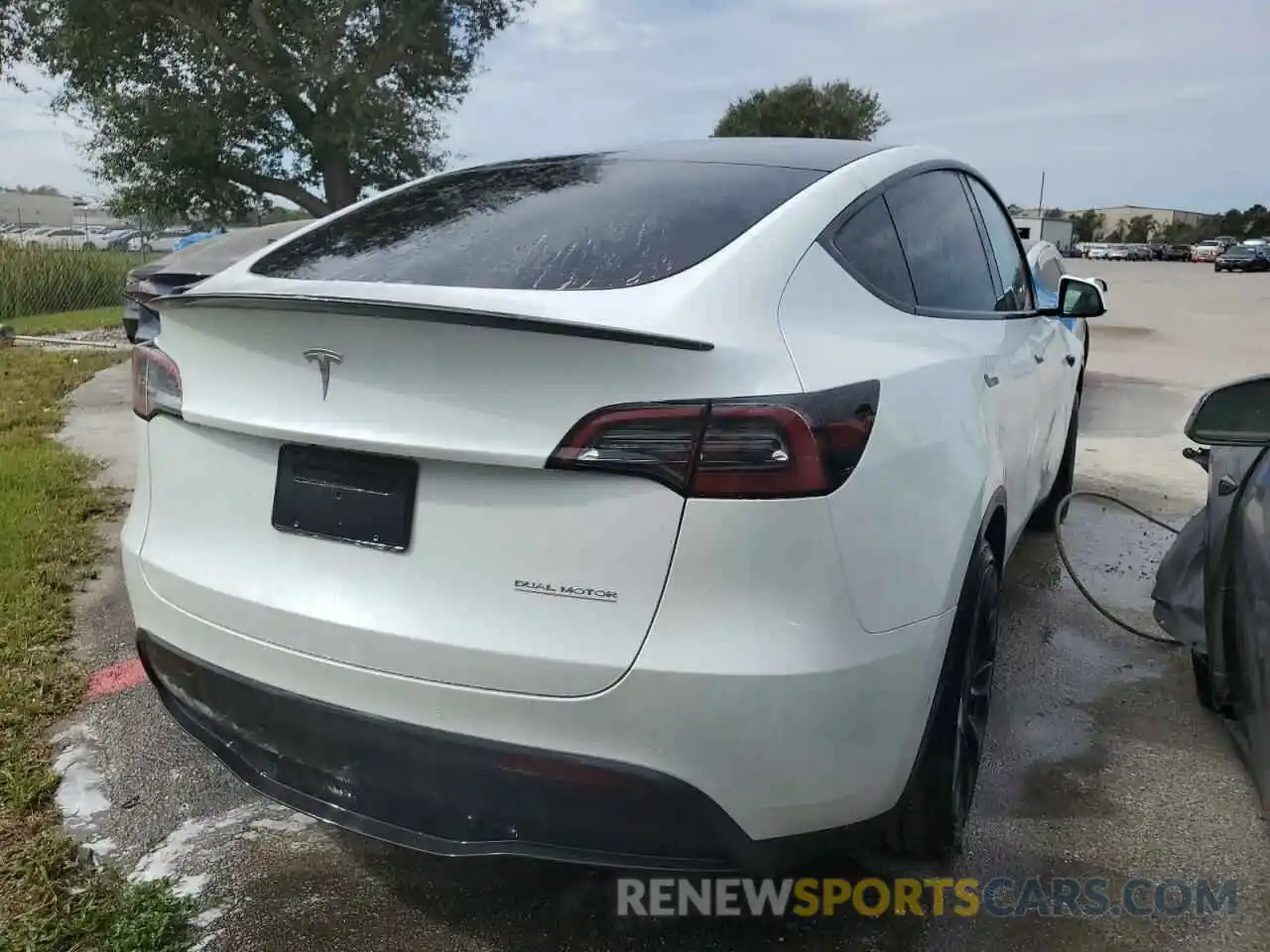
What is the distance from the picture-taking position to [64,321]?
15.4m

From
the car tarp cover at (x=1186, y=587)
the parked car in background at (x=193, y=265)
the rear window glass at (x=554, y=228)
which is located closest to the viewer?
the rear window glass at (x=554, y=228)

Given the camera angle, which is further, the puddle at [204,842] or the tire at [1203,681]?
the tire at [1203,681]

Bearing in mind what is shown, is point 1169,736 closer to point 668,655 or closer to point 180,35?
point 668,655

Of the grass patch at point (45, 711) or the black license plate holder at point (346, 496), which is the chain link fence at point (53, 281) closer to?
the grass patch at point (45, 711)

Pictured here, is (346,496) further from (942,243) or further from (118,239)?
(118,239)

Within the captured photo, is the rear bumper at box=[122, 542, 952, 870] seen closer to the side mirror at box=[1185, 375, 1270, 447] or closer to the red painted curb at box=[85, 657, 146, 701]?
the side mirror at box=[1185, 375, 1270, 447]

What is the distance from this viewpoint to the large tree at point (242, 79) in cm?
1438

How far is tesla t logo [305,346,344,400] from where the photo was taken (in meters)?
1.89

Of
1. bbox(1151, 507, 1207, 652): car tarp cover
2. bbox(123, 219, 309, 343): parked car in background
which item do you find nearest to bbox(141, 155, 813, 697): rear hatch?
bbox(1151, 507, 1207, 652): car tarp cover

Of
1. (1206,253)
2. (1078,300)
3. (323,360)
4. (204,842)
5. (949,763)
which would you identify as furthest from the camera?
(1206,253)

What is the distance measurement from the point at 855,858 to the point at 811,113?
2920 centimetres

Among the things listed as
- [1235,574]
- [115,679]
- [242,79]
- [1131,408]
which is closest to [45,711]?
[115,679]

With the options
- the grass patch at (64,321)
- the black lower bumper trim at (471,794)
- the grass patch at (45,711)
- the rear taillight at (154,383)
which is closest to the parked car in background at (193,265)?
the grass patch at (45,711)

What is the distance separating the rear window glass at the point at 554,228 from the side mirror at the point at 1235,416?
134cm
